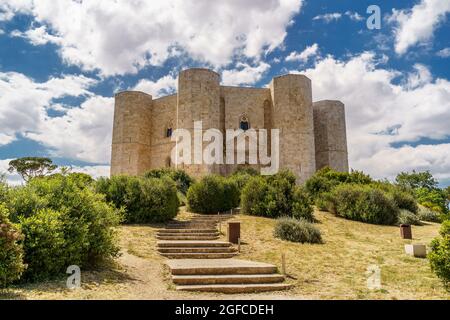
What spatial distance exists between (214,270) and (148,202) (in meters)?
6.24

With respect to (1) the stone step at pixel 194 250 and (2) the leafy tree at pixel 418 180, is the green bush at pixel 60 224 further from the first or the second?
(2) the leafy tree at pixel 418 180

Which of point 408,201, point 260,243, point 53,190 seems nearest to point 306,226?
point 260,243

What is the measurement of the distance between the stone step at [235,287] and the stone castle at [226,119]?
20.6 metres

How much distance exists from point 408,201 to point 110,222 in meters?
15.0

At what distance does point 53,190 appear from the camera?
256 inches

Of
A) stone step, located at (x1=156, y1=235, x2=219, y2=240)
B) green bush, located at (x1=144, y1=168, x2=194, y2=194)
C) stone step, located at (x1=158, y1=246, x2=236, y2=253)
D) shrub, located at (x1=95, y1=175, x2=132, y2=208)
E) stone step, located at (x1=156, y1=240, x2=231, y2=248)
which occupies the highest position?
green bush, located at (x1=144, y1=168, x2=194, y2=194)

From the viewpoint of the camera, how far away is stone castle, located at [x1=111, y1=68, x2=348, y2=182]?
27.9 metres

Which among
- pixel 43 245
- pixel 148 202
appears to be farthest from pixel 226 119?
pixel 43 245

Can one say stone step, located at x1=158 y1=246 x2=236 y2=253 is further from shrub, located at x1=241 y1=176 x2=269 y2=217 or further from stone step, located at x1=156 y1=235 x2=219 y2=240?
shrub, located at x1=241 y1=176 x2=269 y2=217

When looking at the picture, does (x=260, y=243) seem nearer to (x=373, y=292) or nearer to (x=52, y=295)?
(x=373, y=292)

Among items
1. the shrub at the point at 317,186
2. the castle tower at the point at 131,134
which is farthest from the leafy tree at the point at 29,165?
the shrub at the point at 317,186

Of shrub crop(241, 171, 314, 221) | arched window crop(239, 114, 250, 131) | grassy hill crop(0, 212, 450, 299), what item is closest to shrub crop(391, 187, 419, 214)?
grassy hill crop(0, 212, 450, 299)

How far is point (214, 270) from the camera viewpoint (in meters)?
6.69

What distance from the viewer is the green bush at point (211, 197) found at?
15234 mm
